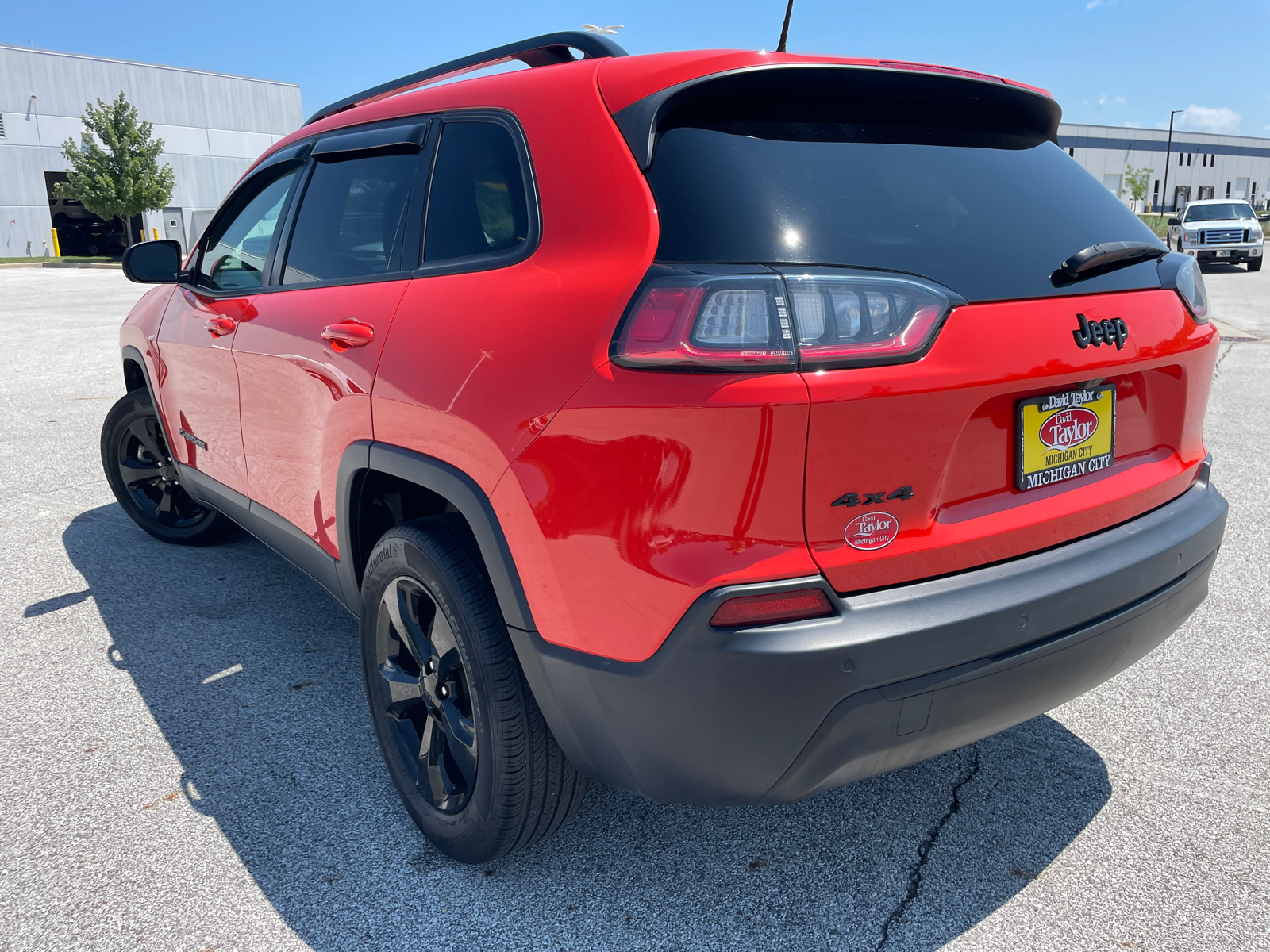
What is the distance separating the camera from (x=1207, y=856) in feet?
7.53

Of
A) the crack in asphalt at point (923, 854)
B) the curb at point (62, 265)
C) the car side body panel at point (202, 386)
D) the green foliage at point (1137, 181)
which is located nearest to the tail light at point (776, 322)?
the crack in asphalt at point (923, 854)

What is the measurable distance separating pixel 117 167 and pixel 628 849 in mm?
44767

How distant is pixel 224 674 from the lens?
3332 millimetres

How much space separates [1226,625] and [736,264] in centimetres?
299

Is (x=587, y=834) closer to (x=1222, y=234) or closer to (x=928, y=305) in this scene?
(x=928, y=305)

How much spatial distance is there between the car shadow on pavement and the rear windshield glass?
1167 inches

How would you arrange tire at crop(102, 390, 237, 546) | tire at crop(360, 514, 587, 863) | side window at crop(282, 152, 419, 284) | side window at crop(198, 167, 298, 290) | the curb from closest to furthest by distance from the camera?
tire at crop(360, 514, 587, 863), side window at crop(282, 152, 419, 284), side window at crop(198, 167, 298, 290), tire at crop(102, 390, 237, 546), the curb

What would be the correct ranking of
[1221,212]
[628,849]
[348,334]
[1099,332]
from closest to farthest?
1. [1099,332]
2. [628,849]
3. [348,334]
4. [1221,212]

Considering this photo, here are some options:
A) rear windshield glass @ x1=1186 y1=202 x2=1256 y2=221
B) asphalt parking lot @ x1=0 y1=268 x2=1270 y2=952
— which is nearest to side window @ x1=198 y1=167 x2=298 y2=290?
asphalt parking lot @ x1=0 y1=268 x2=1270 y2=952

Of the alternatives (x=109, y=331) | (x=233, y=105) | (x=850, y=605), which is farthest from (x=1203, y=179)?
(x=850, y=605)

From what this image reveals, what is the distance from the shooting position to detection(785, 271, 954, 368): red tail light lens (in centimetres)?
163

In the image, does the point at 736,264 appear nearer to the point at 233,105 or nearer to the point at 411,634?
the point at 411,634

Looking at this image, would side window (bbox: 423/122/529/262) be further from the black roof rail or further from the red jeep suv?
the black roof rail

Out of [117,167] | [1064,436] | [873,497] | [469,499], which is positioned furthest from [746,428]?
[117,167]
